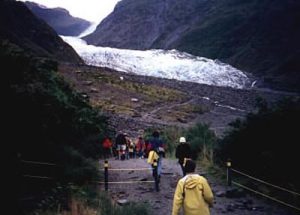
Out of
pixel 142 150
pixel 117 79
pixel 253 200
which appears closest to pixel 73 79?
pixel 117 79

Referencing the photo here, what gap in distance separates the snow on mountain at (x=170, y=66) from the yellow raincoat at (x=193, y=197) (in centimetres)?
6012

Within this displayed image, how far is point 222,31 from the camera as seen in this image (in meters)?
115

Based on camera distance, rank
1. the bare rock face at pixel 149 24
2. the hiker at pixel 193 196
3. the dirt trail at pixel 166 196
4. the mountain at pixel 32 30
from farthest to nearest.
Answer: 1. the bare rock face at pixel 149 24
2. the mountain at pixel 32 30
3. the dirt trail at pixel 166 196
4. the hiker at pixel 193 196

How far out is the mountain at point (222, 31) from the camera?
88250 millimetres

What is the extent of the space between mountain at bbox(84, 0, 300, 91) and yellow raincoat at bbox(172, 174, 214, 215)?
199ft

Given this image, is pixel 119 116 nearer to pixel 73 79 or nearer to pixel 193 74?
pixel 73 79

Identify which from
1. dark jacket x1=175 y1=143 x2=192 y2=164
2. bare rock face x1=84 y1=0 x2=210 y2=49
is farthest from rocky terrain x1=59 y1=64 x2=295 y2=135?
bare rock face x1=84 y1=0 x2=210 y2=49

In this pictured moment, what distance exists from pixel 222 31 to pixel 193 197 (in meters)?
112

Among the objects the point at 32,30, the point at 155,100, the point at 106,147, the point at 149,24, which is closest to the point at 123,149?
the point at 106,147

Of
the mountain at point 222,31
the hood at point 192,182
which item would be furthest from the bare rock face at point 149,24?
the hood at point 192,182

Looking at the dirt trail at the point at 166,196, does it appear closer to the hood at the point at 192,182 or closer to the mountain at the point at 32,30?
the hood at the point at 192,182

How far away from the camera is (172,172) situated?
537 inches

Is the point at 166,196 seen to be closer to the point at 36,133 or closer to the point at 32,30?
the point at 36,133

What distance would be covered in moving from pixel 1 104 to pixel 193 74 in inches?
2504
